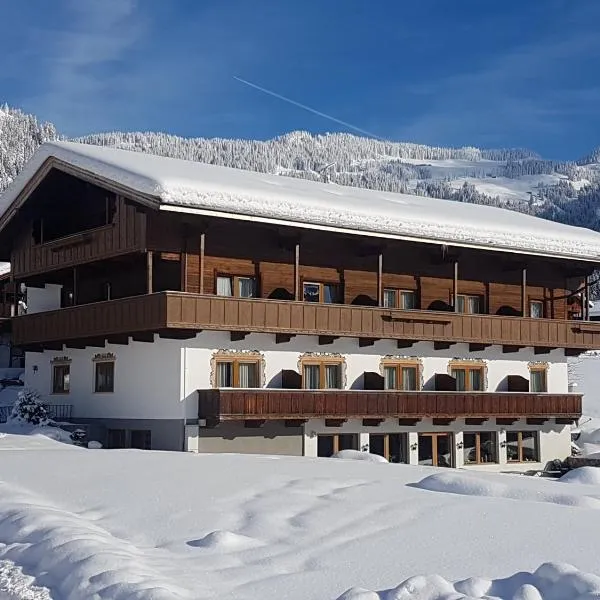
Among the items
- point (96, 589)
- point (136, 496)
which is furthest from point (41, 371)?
point (96, 589)

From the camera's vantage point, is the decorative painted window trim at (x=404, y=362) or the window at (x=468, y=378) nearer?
the decorative painted window trim at (x=404, y=362)

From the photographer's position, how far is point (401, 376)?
32.7 metres

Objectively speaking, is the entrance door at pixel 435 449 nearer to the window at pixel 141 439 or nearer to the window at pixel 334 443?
the window at pixel 334 443

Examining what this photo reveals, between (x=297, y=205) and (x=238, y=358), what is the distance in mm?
4612

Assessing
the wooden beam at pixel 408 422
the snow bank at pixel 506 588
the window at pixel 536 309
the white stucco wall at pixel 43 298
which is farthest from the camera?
the window at pixel 536 309

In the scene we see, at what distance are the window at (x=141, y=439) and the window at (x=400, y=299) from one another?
8.73m

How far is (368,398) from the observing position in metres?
30.5

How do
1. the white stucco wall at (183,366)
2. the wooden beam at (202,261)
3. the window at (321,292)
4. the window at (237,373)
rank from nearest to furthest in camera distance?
the wooden beam at (202,261) → the white stucco wall at (183,366) → the window at (237,373) → the window at (321,292)

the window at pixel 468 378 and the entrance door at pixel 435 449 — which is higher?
the window at pixel 468 378

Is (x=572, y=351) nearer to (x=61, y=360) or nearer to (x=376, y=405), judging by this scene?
(x=376, y=405)

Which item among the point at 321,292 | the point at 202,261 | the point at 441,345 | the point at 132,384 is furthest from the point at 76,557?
the point at 441,345

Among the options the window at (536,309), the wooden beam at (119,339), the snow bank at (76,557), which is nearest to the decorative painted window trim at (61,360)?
the wooden beam at (119,339)

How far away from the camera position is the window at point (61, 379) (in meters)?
33.8

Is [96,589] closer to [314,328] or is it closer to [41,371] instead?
[314,328]
